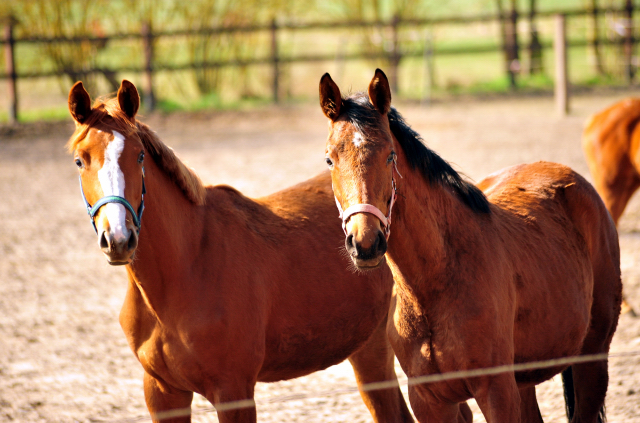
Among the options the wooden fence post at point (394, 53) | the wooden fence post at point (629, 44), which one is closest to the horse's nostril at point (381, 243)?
the wooden fence post at point (394, 53)

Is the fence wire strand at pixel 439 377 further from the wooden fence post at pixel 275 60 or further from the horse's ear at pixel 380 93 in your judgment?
the wooden fence post at pixel 275 60

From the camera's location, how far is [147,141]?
9.18 feet

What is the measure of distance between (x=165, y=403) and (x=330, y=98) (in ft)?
4.99

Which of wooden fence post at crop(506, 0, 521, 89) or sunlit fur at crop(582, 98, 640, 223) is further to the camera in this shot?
wooden fence post at crop(506, 0, 521, 89)

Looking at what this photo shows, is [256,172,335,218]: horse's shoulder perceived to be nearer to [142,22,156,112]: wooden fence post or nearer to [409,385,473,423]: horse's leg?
[409,385,473,423]: horse's leg

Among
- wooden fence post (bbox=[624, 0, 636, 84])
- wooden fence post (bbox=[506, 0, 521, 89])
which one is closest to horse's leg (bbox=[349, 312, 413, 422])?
wooden fence post (bbox=[506, 0, 521, 89])

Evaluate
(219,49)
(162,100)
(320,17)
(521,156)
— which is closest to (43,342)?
(521,156)

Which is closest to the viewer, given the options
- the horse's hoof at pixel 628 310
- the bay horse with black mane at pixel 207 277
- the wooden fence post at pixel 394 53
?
the bay horse with black mane at pixel 207 277

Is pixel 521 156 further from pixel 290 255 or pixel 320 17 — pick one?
pixel 320 17

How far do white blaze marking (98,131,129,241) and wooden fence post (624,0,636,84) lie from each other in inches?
654

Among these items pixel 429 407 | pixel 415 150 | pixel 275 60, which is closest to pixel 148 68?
pixel 275 60

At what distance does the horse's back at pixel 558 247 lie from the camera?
2826 mm

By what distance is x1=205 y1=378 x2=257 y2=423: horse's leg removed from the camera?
269 centimetres

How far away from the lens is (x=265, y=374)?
304cm
